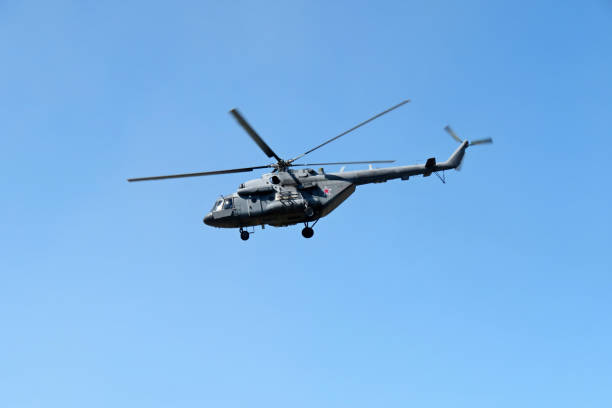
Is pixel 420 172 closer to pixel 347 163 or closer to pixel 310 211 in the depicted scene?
pixel 347 163

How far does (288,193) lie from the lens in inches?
1387

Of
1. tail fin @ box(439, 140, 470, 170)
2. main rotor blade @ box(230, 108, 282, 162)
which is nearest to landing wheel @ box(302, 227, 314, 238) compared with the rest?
main rotor blade @ box(230, 108, 282, 162)

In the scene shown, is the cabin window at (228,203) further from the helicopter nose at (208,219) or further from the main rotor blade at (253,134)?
the main rotor blade at (253,134)

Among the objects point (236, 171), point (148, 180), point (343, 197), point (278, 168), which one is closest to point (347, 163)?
point (343, 197)

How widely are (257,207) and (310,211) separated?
3.20 meters

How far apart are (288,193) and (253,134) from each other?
4359 millimetres

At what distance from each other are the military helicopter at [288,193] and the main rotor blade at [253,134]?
0.06 meters

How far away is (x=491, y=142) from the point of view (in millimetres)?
41875

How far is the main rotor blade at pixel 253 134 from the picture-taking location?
31448mm

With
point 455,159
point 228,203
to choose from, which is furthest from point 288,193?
point 455,159

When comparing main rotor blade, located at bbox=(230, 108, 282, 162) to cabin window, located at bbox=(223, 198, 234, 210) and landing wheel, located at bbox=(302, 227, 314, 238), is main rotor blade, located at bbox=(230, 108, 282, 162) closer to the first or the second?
cabin window, located at bbox=(223, 198, 234, 210)

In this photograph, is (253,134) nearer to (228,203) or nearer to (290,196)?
(290,196)

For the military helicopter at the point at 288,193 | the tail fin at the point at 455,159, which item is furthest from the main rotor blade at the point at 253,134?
the tail fin at the point at 455,159

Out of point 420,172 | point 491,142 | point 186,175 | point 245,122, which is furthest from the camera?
point 491,142
